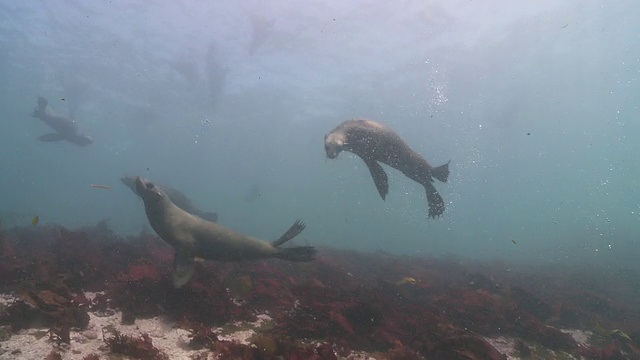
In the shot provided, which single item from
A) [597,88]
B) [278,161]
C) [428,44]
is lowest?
[278,161]

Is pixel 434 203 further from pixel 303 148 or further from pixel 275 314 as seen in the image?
pixel 303 148

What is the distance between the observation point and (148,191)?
5.87 metres

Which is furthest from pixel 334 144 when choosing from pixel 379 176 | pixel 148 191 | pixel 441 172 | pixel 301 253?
pixel 148 191

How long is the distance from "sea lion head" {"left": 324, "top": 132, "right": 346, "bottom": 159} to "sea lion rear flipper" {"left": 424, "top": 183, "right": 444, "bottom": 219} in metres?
3.18

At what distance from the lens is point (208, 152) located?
279ft

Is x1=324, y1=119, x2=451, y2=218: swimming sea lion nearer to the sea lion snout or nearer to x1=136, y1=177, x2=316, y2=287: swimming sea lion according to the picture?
the sea lion snout

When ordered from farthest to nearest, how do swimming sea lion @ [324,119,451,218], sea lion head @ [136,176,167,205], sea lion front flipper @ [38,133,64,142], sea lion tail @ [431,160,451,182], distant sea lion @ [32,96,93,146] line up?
distant sea lion @ [32,96,93,146]
sea lion front flipper @ [38,133,64,142]
sea lion tail @ [431,160,451,182]
swimming sea lion @ [324,119,451,218]
sea lion head @ [136,176,167,205]

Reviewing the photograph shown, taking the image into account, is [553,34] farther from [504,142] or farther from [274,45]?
[504,142]

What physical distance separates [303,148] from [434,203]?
215 ft

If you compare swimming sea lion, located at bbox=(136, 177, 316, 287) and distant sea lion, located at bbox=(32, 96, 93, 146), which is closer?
swimming sea lion, located at bbox=(136, 177, 316, 287)

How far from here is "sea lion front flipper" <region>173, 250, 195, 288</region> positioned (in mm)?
5311

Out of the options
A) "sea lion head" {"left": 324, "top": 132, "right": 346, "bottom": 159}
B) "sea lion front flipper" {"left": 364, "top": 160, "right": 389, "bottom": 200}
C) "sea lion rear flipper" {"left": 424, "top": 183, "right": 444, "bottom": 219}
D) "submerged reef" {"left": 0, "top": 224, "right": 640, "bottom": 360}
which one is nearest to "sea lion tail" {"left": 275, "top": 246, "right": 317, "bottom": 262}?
"submerged reef" {"left": 0, "top": 224, "right": 640, "bottom": 360}

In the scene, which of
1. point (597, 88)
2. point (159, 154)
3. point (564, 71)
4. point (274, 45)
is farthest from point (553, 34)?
point (159, 154)

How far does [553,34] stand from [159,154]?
270ft
